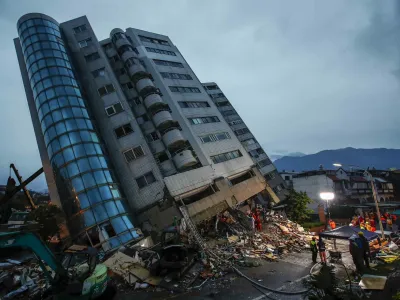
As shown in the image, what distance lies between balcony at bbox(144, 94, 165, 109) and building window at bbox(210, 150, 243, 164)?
33.6 ft

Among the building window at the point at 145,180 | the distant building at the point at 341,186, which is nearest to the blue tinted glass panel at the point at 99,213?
the building window at the point at 145,180

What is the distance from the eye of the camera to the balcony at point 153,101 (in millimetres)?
32438

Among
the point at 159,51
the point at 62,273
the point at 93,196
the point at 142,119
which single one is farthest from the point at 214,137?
the point at 62,273

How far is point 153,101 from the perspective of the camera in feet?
106

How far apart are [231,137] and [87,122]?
20.4 metres

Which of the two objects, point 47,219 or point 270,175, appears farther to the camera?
point 270,175

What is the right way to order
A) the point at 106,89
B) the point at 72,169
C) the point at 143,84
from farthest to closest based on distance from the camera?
the point at 143,84, the point at 106,89, the point at 72,169

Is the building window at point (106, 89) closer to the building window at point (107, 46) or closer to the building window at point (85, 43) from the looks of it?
the building window at point (85, 43)

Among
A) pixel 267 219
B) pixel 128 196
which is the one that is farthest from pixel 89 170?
pixel 267 219

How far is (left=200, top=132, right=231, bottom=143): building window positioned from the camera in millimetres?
33700

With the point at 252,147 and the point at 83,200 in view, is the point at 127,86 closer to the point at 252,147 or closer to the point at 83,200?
the point at 83,200

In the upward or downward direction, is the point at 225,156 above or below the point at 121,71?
below

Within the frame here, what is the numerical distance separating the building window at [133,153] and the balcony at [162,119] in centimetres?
437

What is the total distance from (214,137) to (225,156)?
3.34 metres
